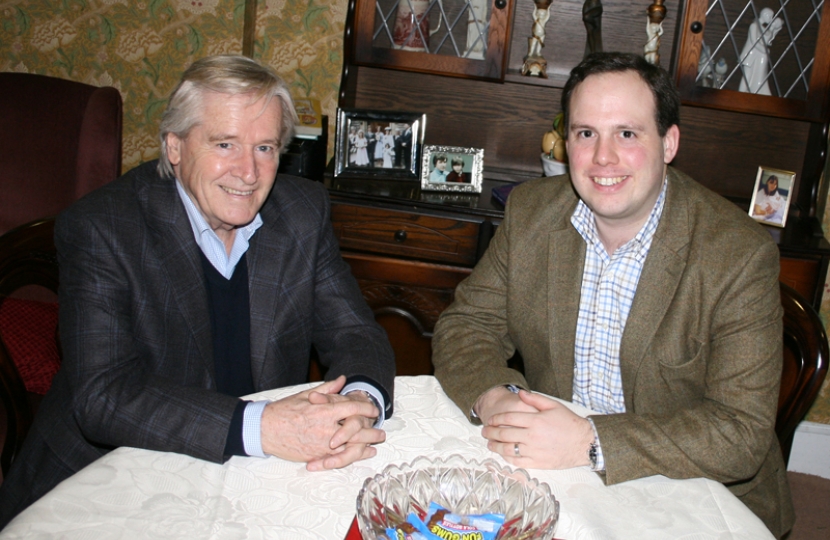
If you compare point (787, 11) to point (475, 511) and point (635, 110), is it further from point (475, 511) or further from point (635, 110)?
point (475, 511)

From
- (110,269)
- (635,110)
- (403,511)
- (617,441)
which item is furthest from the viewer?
(635,110)

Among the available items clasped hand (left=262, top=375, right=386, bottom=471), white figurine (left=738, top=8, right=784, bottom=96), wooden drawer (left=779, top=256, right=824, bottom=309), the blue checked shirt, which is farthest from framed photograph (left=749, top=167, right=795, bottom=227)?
clasped hand (left=262, top=375, right=386, bottom=471)

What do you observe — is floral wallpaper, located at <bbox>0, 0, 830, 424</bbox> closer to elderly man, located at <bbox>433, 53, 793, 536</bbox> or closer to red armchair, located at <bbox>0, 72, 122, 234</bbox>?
red armchair, located at <bbox>0, 72, 122, 234</bbox>

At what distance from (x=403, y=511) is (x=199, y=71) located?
912mm

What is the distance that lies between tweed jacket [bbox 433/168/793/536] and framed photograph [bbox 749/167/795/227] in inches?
36.0

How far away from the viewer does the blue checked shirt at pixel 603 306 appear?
5.09 feet

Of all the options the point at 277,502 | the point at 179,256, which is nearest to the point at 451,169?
the point at 179,256

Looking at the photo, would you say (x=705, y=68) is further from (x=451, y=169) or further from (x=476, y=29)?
(x=451, y=169)

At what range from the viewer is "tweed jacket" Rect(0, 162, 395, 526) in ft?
4.18

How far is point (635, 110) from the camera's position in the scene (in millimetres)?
1474

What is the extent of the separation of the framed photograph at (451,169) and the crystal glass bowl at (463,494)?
1.51 meters

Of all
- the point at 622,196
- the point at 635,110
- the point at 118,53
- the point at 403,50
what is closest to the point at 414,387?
the point at 622,196

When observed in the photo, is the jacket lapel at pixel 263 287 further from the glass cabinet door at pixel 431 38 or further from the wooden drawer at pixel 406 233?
the glass cabinet door at pixel 431 38

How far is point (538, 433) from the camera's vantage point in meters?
1.21
